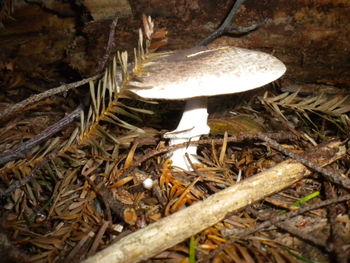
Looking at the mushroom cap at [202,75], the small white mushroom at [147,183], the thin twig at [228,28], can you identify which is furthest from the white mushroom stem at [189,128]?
the thin twig at [228,28]

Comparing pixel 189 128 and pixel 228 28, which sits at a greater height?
pixel 228 28

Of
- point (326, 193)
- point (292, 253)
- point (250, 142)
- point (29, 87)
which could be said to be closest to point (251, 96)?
point (250, 142)

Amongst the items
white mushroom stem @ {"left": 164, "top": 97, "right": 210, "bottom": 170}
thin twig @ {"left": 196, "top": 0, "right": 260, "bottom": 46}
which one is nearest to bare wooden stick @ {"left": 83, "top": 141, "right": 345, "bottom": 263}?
white mushroom stem @ {"left": 164, "top": 97, "right": 210, "bottom": 170}

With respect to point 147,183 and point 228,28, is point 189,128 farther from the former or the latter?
point 228,28

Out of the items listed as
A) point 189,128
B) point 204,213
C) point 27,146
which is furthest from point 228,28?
point 27,146

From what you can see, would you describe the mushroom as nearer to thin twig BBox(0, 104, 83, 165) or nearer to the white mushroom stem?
the white mushroom stem
